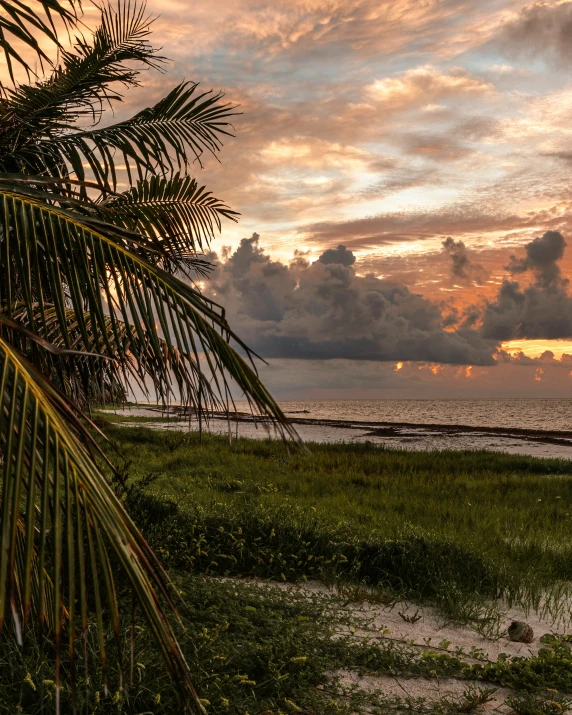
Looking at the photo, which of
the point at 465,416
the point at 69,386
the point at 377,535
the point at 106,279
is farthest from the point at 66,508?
the point at 465,416

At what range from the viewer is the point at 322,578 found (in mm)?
6277

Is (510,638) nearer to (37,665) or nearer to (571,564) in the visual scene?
(571,564)

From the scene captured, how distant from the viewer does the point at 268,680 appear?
154 inches

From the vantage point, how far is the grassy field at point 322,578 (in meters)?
3.81

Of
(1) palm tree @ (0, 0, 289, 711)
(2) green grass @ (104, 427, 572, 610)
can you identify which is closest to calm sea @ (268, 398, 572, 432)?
(2) green grass @ (104, 427, 572, 610)

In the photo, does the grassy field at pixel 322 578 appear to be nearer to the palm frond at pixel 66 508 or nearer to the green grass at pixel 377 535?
the green grass at pixel 377 535

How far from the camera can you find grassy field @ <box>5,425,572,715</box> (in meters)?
3.81

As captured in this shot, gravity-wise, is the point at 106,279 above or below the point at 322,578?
above

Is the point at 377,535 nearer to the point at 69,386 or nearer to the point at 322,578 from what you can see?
the point at 322,578

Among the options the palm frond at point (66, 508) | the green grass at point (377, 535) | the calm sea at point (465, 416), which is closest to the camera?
the palm frond at point (66, 508)

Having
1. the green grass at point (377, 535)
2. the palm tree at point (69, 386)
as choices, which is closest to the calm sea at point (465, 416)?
the green grass at point (377, 535)

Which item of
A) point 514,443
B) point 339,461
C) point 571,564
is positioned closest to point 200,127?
point 571,564

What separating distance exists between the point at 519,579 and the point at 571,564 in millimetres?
1168

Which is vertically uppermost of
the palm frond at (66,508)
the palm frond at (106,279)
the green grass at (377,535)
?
the palm frond at (106,279)
